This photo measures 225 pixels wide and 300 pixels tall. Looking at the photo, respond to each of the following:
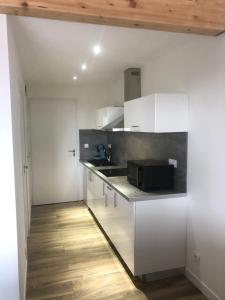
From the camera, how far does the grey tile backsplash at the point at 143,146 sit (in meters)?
2.64

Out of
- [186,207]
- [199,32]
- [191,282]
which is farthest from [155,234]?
[199,32]

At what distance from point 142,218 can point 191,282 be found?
0.86m

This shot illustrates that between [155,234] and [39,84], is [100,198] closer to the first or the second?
[155,234]

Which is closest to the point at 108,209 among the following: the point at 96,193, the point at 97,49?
the point at 96,193

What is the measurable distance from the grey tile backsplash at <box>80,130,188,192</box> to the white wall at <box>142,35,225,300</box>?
13 centimetres

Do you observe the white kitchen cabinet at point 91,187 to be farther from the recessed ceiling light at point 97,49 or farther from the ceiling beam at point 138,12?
the ceiling beam at point 138,12

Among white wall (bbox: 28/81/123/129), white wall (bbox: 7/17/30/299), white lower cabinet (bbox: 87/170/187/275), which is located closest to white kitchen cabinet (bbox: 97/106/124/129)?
white wall (bbox: 28/81/123/129)

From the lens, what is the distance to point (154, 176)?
264 cm

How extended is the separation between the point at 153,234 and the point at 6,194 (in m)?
1.47

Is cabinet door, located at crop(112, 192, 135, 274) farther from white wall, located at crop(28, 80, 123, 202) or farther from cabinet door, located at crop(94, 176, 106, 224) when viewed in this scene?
white wall, located at crop(28, 80, 123, 202)

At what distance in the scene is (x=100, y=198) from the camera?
3.66 metres

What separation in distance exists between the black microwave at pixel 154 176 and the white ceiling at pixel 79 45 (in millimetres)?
1263

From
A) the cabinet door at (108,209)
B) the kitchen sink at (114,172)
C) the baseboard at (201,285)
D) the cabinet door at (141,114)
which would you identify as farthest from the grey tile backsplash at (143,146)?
the baseboard at (201,285)

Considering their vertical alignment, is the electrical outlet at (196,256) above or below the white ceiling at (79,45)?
below
